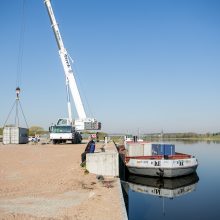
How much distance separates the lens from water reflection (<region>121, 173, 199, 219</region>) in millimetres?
18261

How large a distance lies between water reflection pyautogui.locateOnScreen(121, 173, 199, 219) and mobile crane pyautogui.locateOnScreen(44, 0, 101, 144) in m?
19.3

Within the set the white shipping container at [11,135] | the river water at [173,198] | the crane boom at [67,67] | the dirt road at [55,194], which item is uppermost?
the crane boom at [67,67]

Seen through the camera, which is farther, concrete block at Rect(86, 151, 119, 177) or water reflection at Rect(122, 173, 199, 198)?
water reflection at Rect(122, 173, 199, 198)

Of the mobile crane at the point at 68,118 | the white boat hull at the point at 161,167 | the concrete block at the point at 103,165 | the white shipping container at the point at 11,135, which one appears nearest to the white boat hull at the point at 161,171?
Result: the white boat hull at the point at 161,167

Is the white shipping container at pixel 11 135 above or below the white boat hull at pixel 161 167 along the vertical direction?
above

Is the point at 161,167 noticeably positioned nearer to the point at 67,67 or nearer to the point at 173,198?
the point at 173,198

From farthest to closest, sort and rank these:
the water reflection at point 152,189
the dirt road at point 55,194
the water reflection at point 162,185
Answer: the water reflection at point 162,185, the water reflection at point 152,189, the dirt road at point 55,194

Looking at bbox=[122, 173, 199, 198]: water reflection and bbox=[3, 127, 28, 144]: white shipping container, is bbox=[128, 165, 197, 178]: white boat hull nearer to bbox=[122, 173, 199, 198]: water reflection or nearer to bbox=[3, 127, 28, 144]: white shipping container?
bbox=[122, 173, 199, 198]: water reflection

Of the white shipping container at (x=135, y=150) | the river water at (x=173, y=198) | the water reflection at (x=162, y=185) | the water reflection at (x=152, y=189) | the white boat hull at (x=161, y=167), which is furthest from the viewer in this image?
the white shipping container at (x=135, y=150)

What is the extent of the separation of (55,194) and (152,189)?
11454 mm

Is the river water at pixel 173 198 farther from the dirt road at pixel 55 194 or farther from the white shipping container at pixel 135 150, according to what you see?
the white shipping container at pixel 135 150

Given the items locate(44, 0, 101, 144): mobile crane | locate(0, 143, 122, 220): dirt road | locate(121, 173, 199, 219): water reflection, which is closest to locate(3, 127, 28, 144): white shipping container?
locate(44, 0, 101, 144): mobile crane

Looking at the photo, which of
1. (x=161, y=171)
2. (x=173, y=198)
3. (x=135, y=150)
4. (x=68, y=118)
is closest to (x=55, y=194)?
(x=173, y=198)

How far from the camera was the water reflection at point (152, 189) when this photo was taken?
59.9ft
